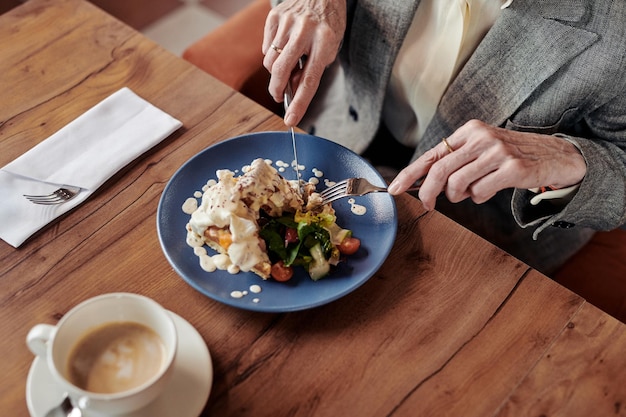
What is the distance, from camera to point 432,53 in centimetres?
131

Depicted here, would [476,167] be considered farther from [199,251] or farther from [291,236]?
[199,251]

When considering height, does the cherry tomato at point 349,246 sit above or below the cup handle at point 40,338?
below

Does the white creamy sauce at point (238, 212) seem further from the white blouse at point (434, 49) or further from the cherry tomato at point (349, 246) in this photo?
the white blouse at point (434, 49)

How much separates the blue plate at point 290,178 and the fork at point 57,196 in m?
0.18

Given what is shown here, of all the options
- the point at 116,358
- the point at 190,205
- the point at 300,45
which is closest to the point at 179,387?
the point at 116,358

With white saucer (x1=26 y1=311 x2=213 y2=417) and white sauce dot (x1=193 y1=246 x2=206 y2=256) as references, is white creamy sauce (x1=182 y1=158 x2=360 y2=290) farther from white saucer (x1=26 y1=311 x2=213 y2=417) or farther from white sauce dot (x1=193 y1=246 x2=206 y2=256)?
white saucer (x1=26 y1=311 x2=213 y2=417)

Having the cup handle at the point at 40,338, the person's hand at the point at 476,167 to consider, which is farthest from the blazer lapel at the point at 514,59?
the cup handle at the point at 40,338

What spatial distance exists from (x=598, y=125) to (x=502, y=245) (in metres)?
0.38

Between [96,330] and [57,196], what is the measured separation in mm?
371

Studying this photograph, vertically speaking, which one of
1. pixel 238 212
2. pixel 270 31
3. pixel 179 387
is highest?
pixel 270 31

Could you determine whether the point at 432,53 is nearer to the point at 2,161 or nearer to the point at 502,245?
the point at 502,245

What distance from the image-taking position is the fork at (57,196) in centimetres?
104

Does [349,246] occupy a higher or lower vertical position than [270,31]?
lower

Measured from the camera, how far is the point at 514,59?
122 cm
